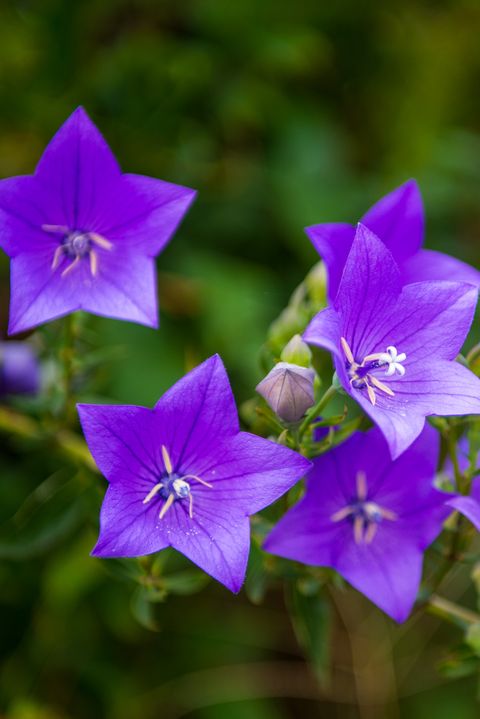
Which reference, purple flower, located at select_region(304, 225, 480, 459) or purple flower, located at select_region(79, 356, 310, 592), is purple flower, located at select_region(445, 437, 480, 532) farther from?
purple flower, located at select_region(79, 356, 310, 592)

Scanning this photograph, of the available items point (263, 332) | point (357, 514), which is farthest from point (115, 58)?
point (357, 514)

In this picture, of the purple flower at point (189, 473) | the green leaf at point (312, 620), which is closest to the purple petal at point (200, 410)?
the purple flower at point (189, 473)

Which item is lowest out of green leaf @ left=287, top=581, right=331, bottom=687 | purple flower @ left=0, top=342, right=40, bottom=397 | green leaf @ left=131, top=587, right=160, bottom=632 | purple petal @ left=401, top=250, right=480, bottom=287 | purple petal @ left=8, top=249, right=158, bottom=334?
green leaf @ left=287, top=581, right=331, bottom=687

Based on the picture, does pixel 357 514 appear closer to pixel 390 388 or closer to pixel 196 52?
pixel 390 388

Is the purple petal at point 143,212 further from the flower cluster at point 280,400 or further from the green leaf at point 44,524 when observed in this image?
the green leaf at point 44,524

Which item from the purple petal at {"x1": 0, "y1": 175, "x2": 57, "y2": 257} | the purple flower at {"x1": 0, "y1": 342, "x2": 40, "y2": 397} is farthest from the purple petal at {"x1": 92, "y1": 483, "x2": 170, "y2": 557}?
the purple flower at {"x1": 0, "y1": 342, "x2": 40, "y2": 397}

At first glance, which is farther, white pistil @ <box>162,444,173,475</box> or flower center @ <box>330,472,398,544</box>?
flower center @ <box>330,472,398,544</box>

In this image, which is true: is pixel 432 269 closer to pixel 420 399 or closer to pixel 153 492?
pixel 420 399
